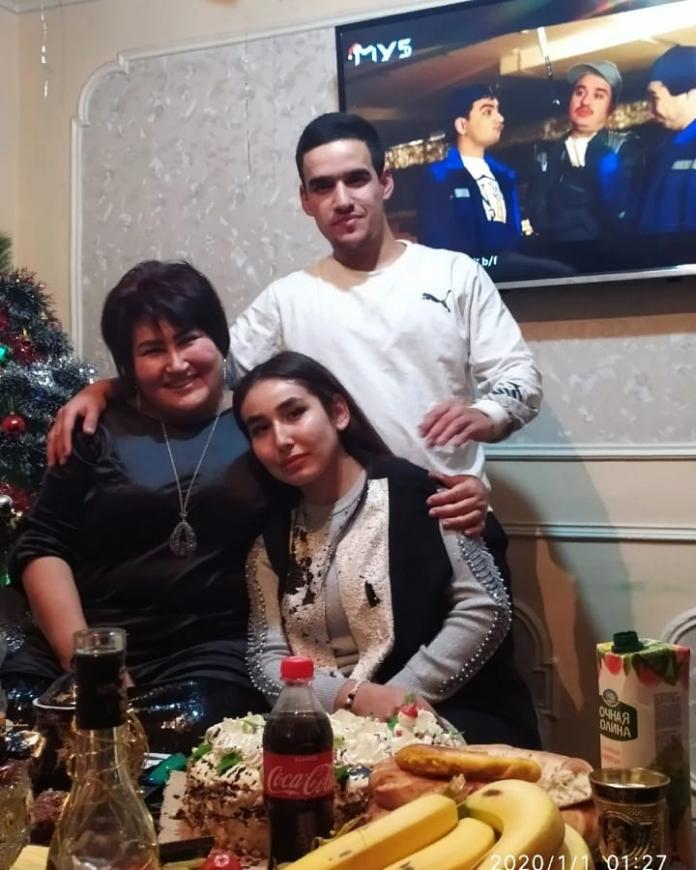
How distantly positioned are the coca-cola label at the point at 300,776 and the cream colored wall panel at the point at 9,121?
7.69ft

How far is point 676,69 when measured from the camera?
216 centimetres

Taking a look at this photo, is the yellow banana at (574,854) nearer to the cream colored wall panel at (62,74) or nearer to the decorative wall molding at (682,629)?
the decorative wall molding at (682,629)

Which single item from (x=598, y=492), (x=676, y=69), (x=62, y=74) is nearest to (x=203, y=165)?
(x=62, y=74)

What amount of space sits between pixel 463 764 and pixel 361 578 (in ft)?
2.37

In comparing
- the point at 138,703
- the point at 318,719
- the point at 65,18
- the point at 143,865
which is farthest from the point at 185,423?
the point at 65,18

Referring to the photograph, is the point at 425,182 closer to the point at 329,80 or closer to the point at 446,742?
the point at 329,80

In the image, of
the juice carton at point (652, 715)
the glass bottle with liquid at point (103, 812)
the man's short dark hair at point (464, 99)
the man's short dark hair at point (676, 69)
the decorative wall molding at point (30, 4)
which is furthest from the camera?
the decorative wall molding at point (30, 4)

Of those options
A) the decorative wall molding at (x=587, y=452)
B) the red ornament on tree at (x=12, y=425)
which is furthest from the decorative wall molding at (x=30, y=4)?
the decorative wall molding at (x=587, y=452)

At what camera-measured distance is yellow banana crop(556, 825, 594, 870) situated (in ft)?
2.88

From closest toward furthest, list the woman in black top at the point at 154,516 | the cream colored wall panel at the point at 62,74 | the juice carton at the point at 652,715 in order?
the juice carton at the point at 652,715 < the woman in black top at the point at 154,516 < the cream colored wall panel at the point at 62,74

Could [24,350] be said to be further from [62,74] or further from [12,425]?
[62,74]

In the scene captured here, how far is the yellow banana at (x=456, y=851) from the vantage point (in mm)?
830

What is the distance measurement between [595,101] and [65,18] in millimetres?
1638

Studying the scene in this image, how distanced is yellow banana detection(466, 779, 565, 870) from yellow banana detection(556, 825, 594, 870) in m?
0.02
